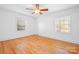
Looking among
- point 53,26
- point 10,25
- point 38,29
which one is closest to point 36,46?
point 38,29

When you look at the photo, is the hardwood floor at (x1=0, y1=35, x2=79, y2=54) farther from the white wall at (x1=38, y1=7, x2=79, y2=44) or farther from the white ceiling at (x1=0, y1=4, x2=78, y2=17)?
the white ceiling at (x1=0, y1=4, x2=78, y2=17)

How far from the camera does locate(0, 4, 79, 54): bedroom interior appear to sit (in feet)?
5.63

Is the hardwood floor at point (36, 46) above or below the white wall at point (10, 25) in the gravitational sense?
below

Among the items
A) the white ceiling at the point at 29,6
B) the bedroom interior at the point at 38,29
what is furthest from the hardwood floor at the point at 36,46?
the white ceiling at the point at 29,6

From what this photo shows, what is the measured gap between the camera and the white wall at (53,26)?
1707mm

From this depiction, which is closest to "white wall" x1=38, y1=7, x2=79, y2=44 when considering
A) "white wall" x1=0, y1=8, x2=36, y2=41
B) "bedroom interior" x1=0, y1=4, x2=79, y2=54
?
"bedroom interior" x1=0, y1=4, x2=79, y2=54

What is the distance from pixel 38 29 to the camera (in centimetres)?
186

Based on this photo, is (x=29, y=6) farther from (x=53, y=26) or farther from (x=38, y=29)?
(x=53, y=26)

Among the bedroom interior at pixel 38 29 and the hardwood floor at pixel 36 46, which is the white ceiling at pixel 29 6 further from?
the hardwood floor at pixel 36 46
